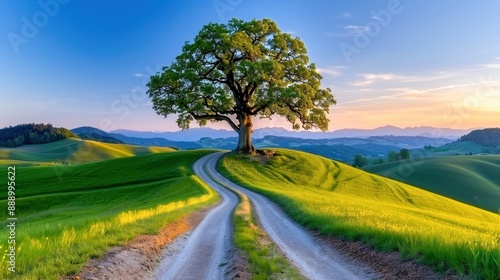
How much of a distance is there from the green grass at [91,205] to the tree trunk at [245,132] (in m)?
10.5

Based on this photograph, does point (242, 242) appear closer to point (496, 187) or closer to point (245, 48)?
point (245, 48)

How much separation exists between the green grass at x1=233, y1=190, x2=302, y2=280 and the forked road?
402mm

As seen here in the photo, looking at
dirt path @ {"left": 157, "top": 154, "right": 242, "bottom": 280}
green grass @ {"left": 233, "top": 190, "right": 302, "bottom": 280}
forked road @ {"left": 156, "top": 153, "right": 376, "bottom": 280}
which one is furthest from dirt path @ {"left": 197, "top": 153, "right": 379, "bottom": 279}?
dirt path @ {"left": 157, "top": 154, "right": 242, "bottom": 280}

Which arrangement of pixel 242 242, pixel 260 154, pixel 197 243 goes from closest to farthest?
pixel 242 242, pixel 197 243, pixel 260 154

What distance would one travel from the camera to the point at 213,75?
56938mm

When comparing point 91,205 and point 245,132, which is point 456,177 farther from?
point 91,205

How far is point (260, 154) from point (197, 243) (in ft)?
158

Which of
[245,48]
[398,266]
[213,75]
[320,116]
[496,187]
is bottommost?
[496,187]

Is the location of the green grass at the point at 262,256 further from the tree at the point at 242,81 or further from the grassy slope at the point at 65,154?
the grassy slope at the point at 65,154

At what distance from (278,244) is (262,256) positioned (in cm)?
274

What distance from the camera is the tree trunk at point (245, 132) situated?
5859cm

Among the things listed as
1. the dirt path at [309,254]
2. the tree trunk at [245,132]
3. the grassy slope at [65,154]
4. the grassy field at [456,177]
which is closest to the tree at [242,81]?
the tree trunk at [245,132]

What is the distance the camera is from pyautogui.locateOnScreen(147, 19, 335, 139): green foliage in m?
53.5

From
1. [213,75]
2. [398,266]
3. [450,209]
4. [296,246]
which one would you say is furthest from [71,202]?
[450,209]
